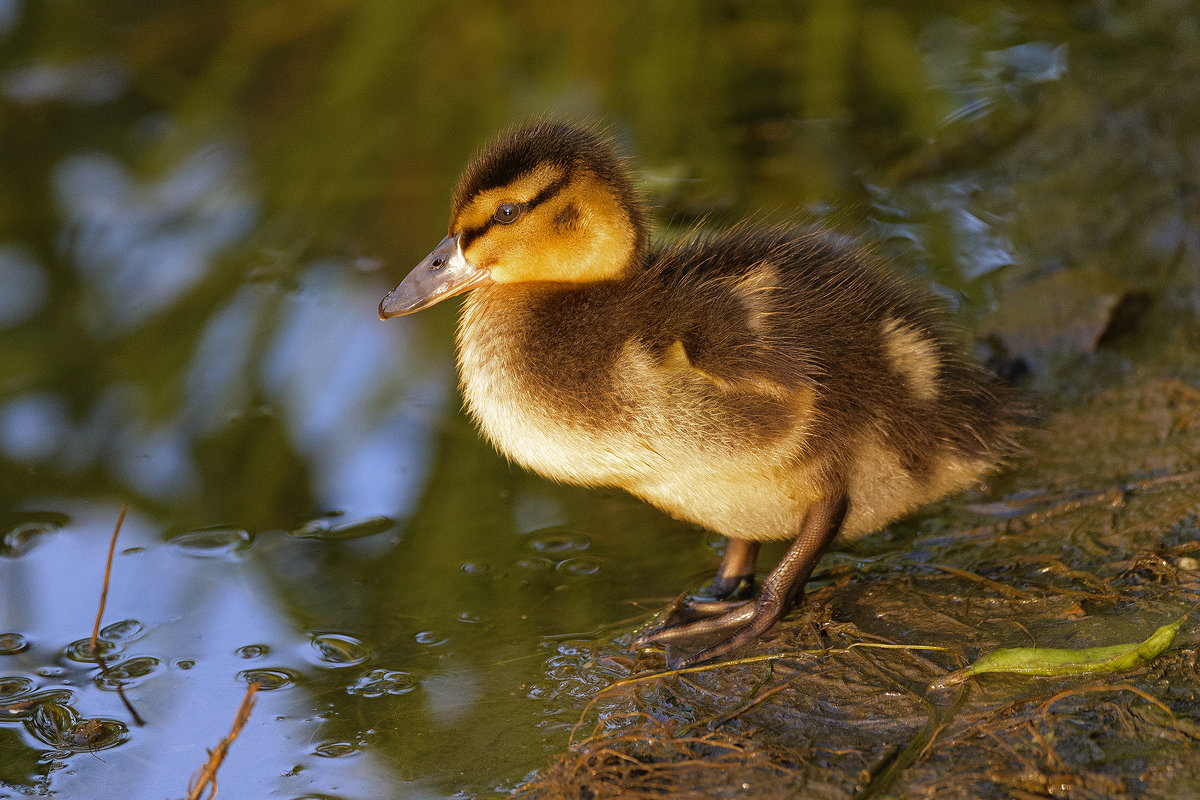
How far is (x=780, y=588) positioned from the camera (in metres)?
3.26

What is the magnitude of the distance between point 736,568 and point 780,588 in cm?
31

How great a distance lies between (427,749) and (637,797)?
0.65m

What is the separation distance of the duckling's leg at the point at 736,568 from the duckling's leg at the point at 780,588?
228mm

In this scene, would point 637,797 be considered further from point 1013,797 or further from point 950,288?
point 950,288

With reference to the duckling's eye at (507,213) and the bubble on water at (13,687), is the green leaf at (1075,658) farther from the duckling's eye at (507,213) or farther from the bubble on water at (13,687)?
the bubble on water at (13,687)

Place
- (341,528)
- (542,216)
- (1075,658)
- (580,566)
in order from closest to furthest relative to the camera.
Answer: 1. (1075,658)
2. (542,216)
3. (580,566)
4. (341,528)

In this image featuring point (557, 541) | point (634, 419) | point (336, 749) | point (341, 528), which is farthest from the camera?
point (341, 528)

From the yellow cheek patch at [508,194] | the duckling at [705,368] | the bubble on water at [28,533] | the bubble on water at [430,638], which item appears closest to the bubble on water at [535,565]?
the bubble on water at [430,638]

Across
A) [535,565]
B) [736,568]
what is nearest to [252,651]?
[535,565]

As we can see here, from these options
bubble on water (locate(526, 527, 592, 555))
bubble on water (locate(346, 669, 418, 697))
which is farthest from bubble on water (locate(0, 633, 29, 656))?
bubble on water (locate(526, 527, 592, 555))

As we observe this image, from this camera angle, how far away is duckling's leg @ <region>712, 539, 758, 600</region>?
355 centimetres

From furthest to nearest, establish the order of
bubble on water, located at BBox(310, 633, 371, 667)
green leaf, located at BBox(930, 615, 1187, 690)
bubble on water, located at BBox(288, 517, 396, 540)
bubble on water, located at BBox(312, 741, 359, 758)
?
1. bubble on water, located at BBox(288, 517, 396, 540)
2. bubble on water, located at BBox(310, 633, 371, 667)
3. bubble on water, located at BBox(312, 741, 359, 758)
4. green leaf, located at BBox(930, 615, 1187, 690)

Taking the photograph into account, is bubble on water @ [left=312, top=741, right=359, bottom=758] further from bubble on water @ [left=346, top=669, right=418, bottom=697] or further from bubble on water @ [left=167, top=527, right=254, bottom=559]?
bubble on water @ [left=167, top=527, right=254, bottom=559]

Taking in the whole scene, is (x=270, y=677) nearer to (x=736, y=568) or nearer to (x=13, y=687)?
(x=13, y=687)
